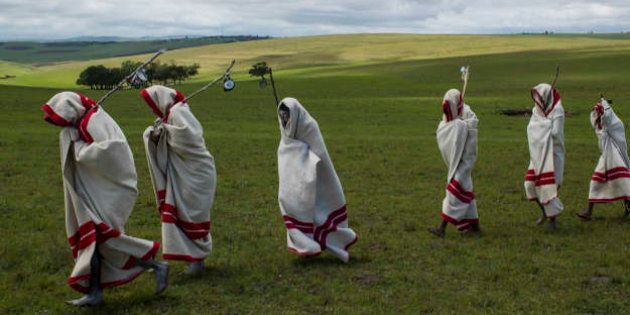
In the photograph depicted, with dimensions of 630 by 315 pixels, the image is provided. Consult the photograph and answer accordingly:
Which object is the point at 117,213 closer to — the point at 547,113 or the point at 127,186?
the point at 127,186

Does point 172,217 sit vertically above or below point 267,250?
above

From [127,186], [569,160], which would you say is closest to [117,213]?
[127,186]

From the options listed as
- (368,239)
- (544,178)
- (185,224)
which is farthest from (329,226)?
(544,178)

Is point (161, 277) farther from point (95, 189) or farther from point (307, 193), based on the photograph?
point (307, 193)

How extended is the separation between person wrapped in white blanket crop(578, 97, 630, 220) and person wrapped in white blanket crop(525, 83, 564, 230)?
144 centimetres

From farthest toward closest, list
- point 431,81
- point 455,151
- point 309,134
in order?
point 431,81
point 455,151
point 309,134

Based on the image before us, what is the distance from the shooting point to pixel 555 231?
1313cm

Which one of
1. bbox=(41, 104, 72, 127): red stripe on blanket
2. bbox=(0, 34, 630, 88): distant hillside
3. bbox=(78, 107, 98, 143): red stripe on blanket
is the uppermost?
bbox=(41, 104, 72, 127): red stripe on blanket

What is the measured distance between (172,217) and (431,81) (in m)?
60.0

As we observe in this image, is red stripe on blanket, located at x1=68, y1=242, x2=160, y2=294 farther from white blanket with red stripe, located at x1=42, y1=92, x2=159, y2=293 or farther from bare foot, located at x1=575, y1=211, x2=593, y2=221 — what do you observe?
bare foot, located at x1=575, y1=211, x2=593, y2=221

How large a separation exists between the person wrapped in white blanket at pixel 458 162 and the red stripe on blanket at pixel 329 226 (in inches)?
95.6

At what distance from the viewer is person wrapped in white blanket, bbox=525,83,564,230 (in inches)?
515

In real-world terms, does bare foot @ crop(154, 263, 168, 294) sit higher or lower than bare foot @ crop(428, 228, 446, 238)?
higher

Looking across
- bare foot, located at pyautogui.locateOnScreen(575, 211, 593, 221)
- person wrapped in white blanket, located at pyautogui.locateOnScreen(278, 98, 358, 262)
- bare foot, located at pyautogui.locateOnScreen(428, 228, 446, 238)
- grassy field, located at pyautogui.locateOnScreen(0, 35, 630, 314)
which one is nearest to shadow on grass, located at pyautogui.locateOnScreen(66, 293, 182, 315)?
grassy field, located at pyautogui.locateOnScreen(0, 35, 630, 314)
